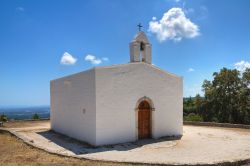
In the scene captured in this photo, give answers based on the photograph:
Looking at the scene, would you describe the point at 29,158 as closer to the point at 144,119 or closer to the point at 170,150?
the point at 170,150

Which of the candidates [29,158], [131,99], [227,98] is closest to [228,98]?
[227,98]

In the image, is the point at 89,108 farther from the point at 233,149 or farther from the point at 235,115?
the point at 235,115

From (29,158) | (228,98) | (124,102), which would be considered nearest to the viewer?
(29,158)

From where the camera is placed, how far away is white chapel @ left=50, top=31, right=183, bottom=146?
12555 millimetres

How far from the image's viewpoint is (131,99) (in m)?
13.5

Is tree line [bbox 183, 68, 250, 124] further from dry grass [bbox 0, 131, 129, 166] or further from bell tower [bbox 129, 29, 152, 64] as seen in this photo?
dry grass [bbox 0, 131, 129, 166]

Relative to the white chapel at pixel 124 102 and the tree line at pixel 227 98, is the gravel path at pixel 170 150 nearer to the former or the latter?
the white chapel at pixel 124 102

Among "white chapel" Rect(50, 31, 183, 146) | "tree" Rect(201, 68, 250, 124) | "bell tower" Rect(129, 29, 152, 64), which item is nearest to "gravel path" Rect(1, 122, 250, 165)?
"white chapel" Rect(50, 31, 183, 146)

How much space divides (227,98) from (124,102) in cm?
1821

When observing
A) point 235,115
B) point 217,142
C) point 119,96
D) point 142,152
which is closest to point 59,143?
point 119,96

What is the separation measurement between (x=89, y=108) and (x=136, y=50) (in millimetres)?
4448

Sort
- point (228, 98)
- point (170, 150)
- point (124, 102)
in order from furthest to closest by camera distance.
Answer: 1. point (228, 98)
2. point (124, 102)
3. point (170, 150)

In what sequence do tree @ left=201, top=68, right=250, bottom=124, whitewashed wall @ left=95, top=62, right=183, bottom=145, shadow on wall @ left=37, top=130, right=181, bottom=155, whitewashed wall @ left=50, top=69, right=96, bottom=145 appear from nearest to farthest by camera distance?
1. shadow on wall @ left=37, top=130, right=181, bottom=155
2. whitewashed wall @ left=95, top=62, right=183, bottom=145
3. whitewashed wall @ left=50, top=69, right=96, bottom=145
4. tree @ left=201, top=68, right=250, bottom=124

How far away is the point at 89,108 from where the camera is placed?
42.4 feet
